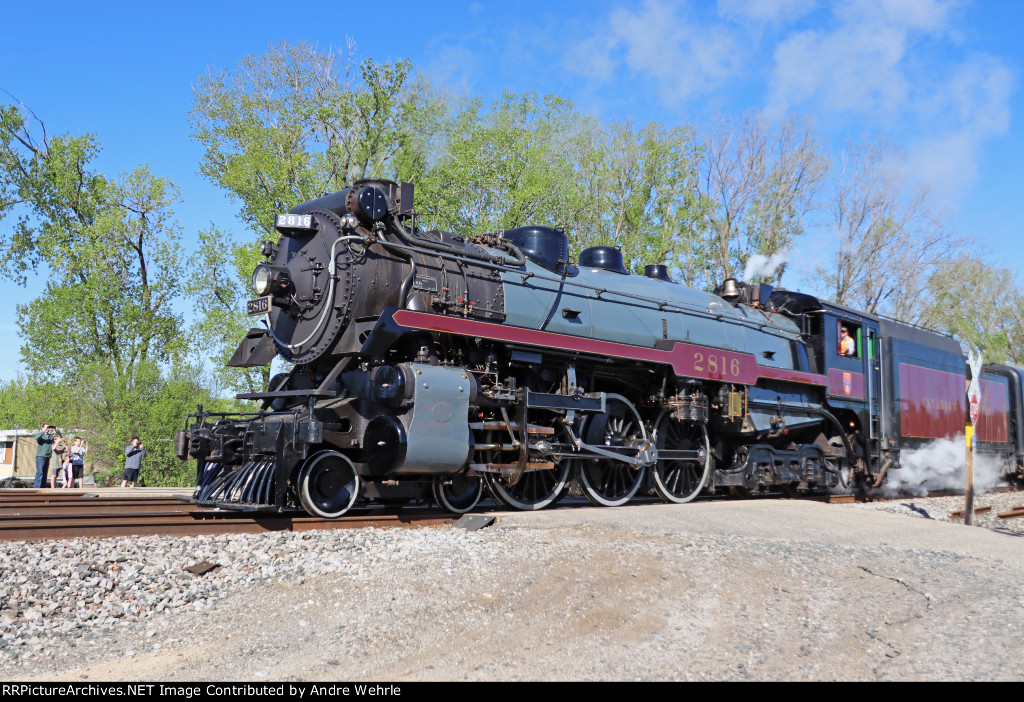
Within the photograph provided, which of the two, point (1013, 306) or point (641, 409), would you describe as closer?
point (641, 409)

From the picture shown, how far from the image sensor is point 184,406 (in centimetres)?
2069

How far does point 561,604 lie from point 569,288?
5160 mm

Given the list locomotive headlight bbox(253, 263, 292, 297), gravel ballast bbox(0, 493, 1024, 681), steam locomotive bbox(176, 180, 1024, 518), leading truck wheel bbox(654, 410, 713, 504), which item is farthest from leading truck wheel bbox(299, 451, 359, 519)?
leading truck wheel bbox(654, 410, 713, 504)

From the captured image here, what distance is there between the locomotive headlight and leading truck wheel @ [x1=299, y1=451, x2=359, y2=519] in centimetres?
199

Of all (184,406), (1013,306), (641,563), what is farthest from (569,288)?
(1013,306)

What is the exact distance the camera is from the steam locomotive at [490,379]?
769cm

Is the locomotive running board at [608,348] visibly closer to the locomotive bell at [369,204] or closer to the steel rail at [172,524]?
the locomotive bell at [369,204]

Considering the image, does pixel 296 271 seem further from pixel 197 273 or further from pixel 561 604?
pixel 197 273

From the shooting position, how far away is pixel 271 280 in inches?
333

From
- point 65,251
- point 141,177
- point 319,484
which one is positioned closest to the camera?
point 319,484

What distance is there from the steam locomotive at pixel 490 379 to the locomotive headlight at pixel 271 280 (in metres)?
0.02

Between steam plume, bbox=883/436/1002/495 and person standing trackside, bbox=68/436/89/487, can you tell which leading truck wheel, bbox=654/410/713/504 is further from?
person standing trackside, bbox=68/436/89/487

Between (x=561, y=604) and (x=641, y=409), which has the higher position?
(x=641, y=409)

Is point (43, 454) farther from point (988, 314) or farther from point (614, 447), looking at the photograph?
point (988, 314)
